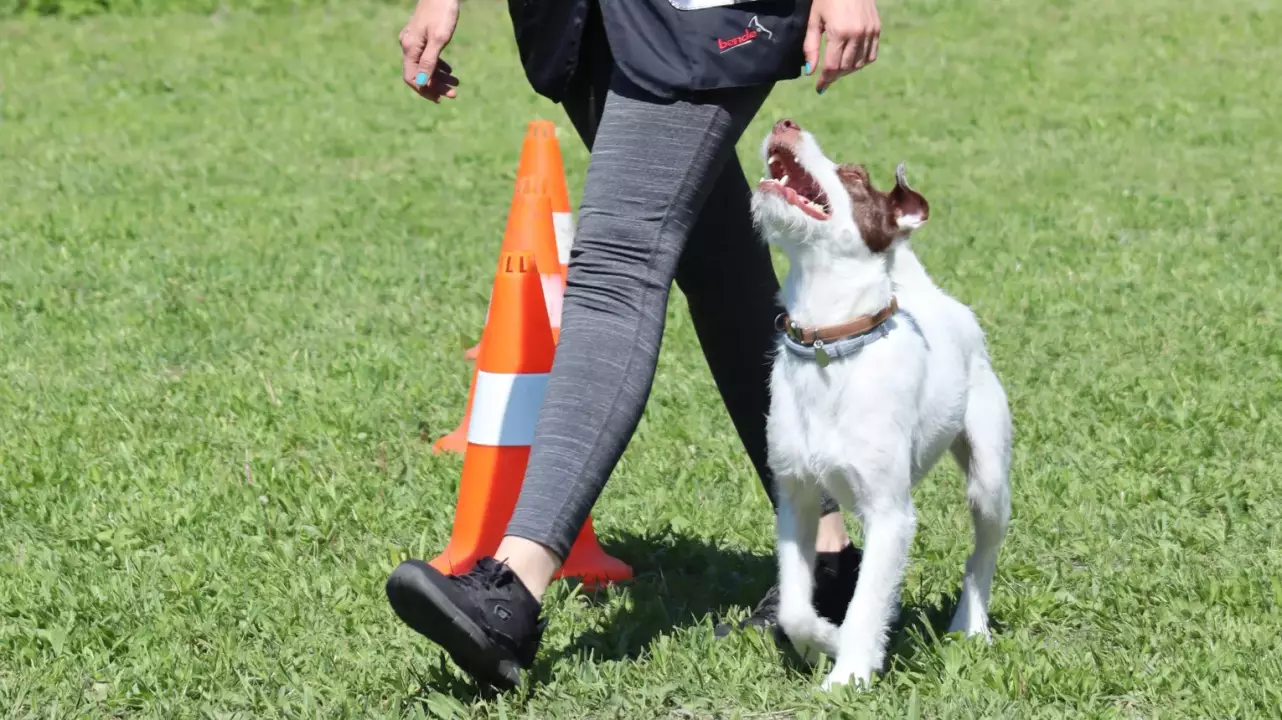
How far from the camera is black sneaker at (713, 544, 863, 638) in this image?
3803mm

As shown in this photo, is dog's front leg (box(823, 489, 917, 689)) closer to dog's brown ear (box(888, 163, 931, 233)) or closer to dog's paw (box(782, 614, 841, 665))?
dog's paw (box(782, 614, 841, 665))

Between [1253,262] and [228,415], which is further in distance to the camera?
[1253,262]

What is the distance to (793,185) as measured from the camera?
3441 mm

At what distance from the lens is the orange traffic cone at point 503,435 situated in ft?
13.9

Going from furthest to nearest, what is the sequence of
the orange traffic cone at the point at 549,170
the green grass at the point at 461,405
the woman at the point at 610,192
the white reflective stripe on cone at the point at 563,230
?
the white reflective stripe on cone at the point at 563,230
the orange traffic cone at the point at 549,170
the green grass at the point at 461,405
the woman at the point at 610,192

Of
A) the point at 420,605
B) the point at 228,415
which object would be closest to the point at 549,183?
the point at 228,415

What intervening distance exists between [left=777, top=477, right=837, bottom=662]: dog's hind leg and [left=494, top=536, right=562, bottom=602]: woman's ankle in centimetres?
53

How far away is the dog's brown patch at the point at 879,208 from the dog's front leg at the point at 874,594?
52cm

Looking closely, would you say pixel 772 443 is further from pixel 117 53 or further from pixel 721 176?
pixel 117 53

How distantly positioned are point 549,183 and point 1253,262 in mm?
3689

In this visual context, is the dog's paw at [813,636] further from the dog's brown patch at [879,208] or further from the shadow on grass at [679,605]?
the dog's brown patch at [879,208]

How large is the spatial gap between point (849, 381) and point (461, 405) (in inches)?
112

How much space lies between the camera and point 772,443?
347 cm

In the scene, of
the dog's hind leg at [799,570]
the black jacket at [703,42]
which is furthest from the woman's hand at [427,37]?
the dog's hind leg at [799,570]
